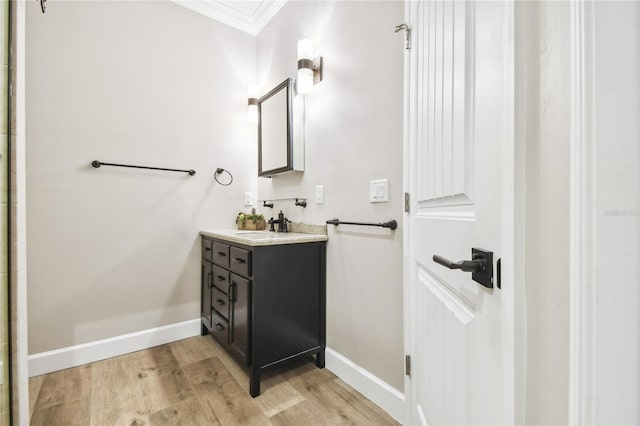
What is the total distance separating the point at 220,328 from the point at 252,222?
32.7 inches

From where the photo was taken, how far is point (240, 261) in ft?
5.42

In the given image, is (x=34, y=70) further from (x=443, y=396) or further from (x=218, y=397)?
(x=443, y=396)

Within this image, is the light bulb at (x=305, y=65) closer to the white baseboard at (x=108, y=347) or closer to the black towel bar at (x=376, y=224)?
the black towel bar at (x=376, y=224)

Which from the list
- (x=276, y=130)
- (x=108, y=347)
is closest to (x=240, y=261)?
(x=276, y=130)

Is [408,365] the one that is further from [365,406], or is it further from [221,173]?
[221,173]

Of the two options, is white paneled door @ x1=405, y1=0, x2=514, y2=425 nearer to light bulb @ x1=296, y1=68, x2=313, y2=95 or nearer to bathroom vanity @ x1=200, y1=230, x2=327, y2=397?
bathroom vanity @ x1=200, y1=230, x2=327, y2=397

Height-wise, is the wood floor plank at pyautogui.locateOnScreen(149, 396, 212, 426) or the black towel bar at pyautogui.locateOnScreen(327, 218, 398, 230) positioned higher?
the black towel bar at pyautogui.locateOnScreen(327, 218, 398, 230)

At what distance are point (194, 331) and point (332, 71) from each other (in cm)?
216

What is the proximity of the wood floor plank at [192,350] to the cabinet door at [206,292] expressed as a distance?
0.12 m

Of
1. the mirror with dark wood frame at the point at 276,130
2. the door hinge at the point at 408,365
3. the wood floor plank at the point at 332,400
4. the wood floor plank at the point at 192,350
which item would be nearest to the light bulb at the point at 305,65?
the mirror with dark wood frame at the point at 276,130

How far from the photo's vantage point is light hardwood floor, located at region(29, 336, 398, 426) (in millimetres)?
1367

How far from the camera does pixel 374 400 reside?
1.48 meters

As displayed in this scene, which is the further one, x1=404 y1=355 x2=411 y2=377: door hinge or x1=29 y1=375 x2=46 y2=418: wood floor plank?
x1=29 y1=375 x2=46 y2=418: wood floor plank

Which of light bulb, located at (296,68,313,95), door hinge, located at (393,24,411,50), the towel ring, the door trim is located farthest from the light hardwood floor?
light bulb, located at (296,68,313,95)
